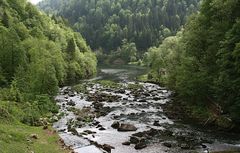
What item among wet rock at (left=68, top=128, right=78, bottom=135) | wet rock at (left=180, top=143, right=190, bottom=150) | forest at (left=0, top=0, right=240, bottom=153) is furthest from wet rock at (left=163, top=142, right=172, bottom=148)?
wet rock at (left=68, top=128, right=78, bottom=135)

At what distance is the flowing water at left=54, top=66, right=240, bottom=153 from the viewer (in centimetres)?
4906

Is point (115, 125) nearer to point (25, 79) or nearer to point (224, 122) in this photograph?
point (224, 122)

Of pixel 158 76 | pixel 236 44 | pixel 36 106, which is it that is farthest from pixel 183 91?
pixel 158 76

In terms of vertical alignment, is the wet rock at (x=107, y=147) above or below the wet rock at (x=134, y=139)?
above

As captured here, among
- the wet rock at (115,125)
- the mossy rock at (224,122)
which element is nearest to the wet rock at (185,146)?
the mossy rock at (224,122)

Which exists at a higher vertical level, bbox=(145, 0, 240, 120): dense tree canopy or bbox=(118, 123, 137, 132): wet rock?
bbox=(145, 0, 240, 120): dense tree canopy

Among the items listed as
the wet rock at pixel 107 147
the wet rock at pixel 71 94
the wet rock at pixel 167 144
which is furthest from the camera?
the wet rock at pixel 71 94

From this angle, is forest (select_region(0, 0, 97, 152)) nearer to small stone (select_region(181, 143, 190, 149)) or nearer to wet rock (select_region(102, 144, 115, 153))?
wet rock (select_region(102, 144, 115, 153))

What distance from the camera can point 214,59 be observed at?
65.1 meters

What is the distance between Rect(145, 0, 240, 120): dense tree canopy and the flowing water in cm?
658

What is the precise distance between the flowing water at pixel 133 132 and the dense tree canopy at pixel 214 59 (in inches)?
259

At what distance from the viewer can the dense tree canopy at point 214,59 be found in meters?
55.3

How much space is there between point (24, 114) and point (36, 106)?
26.5ft

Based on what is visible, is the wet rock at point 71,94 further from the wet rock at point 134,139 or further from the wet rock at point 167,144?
the wet rock at point 167,144
